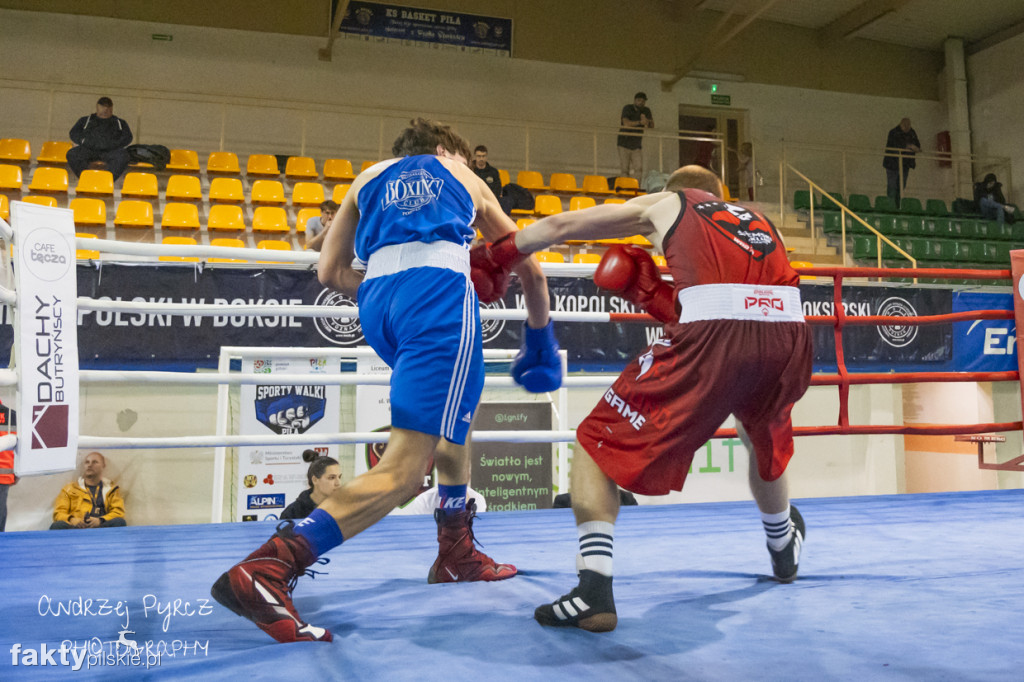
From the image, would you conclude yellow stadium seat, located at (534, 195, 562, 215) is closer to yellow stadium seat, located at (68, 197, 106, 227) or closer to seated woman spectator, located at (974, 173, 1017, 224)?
yellow stadium seat, located at (68, 197, 106, 227)

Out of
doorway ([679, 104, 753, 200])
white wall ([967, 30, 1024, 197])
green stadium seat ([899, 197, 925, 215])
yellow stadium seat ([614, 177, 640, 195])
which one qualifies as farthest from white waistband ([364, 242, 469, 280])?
white wall ([967, 30, 1024, 197])

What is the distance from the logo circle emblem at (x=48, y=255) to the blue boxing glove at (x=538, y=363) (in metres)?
1.26

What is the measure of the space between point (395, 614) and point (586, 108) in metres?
9.72

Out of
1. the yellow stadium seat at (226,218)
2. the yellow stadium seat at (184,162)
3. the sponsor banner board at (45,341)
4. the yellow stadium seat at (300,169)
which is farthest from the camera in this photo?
the yellow stadium seat at (300,169)

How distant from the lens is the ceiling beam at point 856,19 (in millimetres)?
9891

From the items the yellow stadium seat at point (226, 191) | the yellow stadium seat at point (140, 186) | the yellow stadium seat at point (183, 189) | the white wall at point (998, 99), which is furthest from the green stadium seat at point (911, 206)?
the yellow stadium seat at point (140, 186)

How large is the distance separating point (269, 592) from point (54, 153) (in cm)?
817

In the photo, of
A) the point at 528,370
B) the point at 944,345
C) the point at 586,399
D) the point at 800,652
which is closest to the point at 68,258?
the point at 528,370

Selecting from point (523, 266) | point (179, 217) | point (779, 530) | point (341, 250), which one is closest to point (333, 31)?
point (179, 217)

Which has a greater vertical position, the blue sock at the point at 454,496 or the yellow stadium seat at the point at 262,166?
the yellow stadium seat at the point at 262,166

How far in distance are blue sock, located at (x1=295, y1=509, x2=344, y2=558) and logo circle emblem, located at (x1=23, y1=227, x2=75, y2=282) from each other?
121cm

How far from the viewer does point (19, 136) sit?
8477 mm

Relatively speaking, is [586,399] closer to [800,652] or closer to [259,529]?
[259,529]

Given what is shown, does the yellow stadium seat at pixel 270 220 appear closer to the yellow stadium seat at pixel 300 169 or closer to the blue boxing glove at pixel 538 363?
the yellow stadium seat at pixel 300 169
